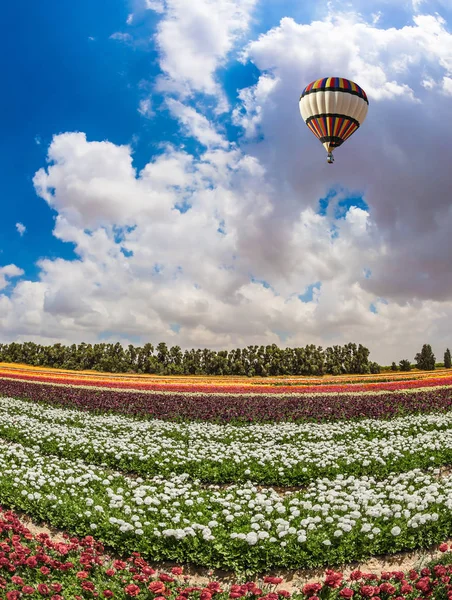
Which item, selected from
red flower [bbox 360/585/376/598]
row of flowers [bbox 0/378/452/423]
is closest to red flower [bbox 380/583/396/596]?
red flower [bbox 360/585/376/598]

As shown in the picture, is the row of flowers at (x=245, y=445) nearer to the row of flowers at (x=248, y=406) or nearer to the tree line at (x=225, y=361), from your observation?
the row of flowers at (x=248, y=406)

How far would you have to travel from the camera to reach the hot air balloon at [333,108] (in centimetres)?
2681

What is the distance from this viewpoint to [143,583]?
6352 mm

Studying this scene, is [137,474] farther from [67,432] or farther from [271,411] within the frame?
[271,411]

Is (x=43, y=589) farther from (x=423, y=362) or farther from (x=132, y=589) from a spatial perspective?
(x=423, y=362)

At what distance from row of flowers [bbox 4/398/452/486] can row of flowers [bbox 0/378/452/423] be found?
4.92 ft

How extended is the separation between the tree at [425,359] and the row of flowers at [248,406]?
52.1 metres

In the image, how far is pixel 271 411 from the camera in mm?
22047

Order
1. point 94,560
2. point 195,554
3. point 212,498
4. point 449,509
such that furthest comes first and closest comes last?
point 212,498 → point 449,509 → point 195,554 → point 94,560

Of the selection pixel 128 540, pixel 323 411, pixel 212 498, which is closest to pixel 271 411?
pixel 323 411

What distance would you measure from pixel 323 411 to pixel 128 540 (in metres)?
15.3

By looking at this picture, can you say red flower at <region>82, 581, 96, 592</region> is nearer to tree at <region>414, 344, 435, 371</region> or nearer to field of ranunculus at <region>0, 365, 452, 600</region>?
field of ranunculus at <region>0, 365, 452, 600</region>

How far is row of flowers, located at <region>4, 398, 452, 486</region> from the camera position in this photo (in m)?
12.0

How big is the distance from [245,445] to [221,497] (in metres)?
4.99
